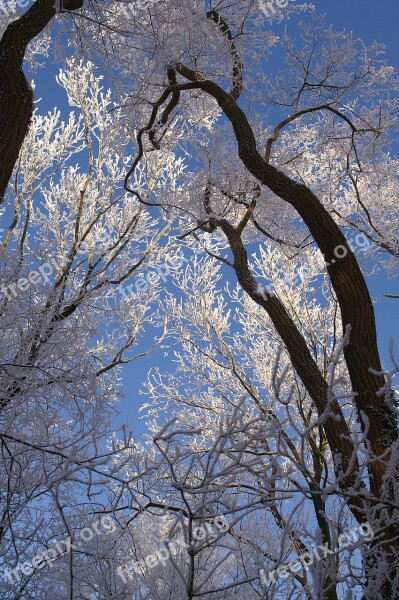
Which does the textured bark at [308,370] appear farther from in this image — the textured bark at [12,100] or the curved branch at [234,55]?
the textured bark at [12,100]

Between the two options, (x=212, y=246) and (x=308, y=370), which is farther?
(x=212, y=246)

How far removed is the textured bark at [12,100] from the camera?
3203mm

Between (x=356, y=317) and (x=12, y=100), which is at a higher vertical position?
(x=12, y=100)

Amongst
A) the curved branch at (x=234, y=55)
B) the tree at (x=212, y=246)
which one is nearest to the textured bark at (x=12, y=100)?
the tree at (x=212, y=246)

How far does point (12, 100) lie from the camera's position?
3271 mm

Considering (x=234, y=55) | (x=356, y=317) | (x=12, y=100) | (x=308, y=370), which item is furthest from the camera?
(x=234, y=55)

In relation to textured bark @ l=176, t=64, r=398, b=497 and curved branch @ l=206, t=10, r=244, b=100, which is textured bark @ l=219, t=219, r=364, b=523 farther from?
curved branch @ l=206, t=10, r=244, b=100

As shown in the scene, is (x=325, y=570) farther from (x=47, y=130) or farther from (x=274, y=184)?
(x=47, y=130)

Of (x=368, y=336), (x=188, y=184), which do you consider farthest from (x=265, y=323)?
(x=368, y=336)

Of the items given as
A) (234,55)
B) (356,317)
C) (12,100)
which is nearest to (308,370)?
(356,317)

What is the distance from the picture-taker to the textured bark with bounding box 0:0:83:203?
320 centimetres

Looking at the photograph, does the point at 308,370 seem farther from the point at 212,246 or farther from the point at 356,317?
the point at 212,246

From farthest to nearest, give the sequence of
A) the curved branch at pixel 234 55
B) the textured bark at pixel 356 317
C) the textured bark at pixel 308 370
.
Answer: the curved branch at pixel 234 55, the textured bark at pixel 308 370, the textured bark at pixel 356 317

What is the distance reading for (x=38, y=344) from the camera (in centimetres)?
512
